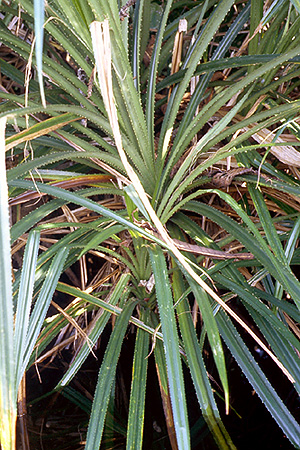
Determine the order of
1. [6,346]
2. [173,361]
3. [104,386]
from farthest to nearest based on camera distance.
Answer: [104,386], [173,361], [6,346]

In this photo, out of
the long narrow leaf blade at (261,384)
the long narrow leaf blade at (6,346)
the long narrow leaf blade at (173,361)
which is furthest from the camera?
the long narrow leaf blade at (261,384)

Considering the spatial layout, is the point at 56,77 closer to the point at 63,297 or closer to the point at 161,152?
the point at 161,152

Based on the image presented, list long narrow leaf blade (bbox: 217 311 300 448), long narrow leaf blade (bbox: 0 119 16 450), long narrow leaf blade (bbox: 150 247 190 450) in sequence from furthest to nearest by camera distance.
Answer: long narrow leaf blade (bbox: 217 311 300 448)
long narrow leaf blade (bbox: 150 247 190 450)
long narrow leaf blade (bbox: 0 119 16 450)

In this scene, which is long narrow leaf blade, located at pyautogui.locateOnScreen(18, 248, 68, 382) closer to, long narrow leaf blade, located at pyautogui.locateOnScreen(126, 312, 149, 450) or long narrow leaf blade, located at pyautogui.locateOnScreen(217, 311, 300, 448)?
long narrow leaf blade, located at pyautogui.locateOnScreen(126, 312, 149, 450)

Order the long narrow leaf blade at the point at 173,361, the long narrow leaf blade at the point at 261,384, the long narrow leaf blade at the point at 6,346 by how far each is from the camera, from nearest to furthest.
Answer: the long narrow leaf blade at the point at 6,346, the long narrow leaf blade at the point at 173,361, the long narrow leaf blade at the point at 261,384

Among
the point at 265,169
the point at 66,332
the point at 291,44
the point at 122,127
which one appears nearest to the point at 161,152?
the point at 122,127

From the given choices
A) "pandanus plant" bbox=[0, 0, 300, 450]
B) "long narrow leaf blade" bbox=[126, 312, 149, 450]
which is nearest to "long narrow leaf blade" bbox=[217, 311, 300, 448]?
"pandanus plant" bbox=[0, 0, 300, 450]

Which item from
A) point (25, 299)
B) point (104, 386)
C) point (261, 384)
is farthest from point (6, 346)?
point (261, 384)

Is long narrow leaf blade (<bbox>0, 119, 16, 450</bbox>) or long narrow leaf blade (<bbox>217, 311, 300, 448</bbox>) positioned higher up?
long narrow leaf blade (<bbox>0, 119, 16, 450</bbox>)

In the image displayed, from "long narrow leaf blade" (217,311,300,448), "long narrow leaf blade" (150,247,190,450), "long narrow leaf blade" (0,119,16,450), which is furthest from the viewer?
"long narrow leaf blade" (217,311,300,448)

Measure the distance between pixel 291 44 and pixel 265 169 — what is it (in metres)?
0.27

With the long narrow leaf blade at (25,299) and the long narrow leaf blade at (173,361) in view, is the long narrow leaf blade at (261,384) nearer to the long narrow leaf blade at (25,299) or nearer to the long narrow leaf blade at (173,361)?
the long narrow leaf blade at (173,361)

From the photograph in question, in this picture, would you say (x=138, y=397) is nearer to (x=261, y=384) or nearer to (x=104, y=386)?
(x=104, y=386)

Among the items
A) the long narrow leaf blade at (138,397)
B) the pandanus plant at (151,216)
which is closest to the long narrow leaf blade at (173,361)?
the pandanus plant at (151,216)
